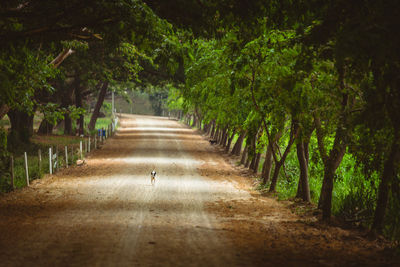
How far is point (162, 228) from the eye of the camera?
11.0 m

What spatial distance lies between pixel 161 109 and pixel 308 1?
99.7 metres

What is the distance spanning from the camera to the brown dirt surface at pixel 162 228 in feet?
27.7

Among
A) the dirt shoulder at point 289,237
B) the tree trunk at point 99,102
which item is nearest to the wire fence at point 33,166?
the dirt shoulder at point 289,237

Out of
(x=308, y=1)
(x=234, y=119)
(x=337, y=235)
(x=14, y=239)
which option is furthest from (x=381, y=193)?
(x=234, y=119)

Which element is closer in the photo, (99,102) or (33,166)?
(33,166)

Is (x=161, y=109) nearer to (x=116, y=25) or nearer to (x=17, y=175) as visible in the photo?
(x=17, y=175)

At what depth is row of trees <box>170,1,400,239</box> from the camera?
281 inches

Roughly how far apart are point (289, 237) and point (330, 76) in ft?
14.2

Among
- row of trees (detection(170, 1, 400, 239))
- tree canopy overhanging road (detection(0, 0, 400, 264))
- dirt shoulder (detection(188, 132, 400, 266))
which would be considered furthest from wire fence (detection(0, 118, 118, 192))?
row of trees (detection(170, 1, 400, 239))

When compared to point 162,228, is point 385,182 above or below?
above

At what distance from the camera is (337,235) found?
1088cm

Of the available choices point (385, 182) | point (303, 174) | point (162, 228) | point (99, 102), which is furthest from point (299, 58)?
point (99, 102)

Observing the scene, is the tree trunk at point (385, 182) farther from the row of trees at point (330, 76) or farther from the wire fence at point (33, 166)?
the wire fence at point (33, 166)

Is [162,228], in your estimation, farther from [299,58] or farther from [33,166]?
[33,166]
